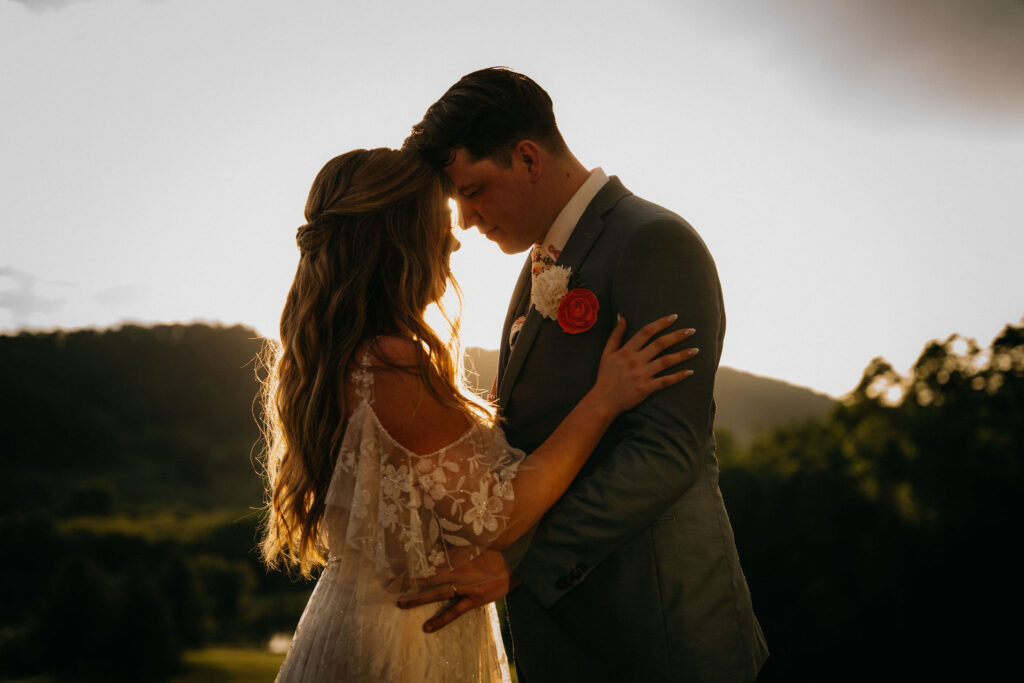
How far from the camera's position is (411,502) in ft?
7.17

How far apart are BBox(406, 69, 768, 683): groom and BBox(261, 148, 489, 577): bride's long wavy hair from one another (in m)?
0.30

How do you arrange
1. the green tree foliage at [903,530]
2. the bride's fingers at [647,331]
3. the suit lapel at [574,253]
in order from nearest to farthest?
the bride's fingers at [647,331] → the suit lapel at [574,253] → the green tree foliage at [903,530]

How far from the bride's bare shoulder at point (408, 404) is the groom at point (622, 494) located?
0.43 meters

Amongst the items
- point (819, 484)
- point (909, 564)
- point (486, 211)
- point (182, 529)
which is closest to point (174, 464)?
point (182, 529)

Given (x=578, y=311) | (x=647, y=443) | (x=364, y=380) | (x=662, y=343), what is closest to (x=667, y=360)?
(x=662, y=343)

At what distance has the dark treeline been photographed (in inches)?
1248

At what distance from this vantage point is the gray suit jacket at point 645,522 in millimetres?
2277

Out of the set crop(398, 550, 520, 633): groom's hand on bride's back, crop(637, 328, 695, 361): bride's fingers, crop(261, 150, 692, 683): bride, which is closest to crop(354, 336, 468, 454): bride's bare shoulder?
crop(261, 150, 692, 683): bride

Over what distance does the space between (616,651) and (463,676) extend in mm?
509

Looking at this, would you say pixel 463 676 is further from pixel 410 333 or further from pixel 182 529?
pixel 182 529

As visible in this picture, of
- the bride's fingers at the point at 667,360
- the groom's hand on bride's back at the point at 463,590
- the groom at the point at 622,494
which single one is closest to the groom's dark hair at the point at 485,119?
the groom at the point at 622,494

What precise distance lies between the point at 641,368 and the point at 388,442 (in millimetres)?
829

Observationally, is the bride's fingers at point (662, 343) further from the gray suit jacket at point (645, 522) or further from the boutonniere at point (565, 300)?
the boutonniere at point (565, 300)

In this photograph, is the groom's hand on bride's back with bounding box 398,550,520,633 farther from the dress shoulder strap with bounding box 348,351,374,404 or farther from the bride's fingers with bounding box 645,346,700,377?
the bride's fingers with bounding box 645,346,700,377
